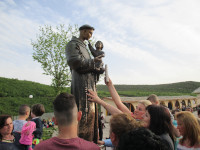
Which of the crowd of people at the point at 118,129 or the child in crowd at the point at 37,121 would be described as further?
the child in crowd at the point at 37,121

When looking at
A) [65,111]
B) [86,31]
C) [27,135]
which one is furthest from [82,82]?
[27,135]

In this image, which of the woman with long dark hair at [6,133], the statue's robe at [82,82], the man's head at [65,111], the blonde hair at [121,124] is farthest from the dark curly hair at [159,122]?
the woman with long dark hair at [6,133]

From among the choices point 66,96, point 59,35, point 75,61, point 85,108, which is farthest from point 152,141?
point 59,35

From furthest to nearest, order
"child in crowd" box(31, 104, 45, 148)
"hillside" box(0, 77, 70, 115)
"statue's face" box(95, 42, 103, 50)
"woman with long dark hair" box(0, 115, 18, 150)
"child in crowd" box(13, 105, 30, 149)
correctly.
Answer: "hillside" box(0, 77, 70, 115)
"child in crowd" box(31, 104, 45, 148)
"child in crowd" box(13, 105, 30, 149)
"statue's face" box(95, 42, 103, 50)
"woman with long dark hair" box(0, 115, 18, 150)

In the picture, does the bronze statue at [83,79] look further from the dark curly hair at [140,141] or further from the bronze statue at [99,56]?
the dark curly hair at [140,141]

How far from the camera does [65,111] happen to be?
1851 millimetres

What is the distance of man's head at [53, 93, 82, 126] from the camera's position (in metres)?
1.83

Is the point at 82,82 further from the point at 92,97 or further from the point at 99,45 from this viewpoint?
the point at 99,45

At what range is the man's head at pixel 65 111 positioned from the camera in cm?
183

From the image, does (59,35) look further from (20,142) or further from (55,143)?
(55,143)

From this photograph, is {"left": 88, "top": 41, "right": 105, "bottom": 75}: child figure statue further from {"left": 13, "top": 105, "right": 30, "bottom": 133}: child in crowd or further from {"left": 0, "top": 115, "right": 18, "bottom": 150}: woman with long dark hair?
{"left": 13, "top": 105, "right": 30, "bottom": 133}: child in crowd

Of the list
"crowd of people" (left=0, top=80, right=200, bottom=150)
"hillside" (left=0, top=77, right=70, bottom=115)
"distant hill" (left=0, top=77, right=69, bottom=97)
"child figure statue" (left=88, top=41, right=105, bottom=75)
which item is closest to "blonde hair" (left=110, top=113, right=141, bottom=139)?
"crowd of people" (left=0, top=80, right=200, bottom=150)

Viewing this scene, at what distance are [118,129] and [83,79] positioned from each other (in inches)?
60.3

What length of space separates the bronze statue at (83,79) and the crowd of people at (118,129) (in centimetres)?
19
